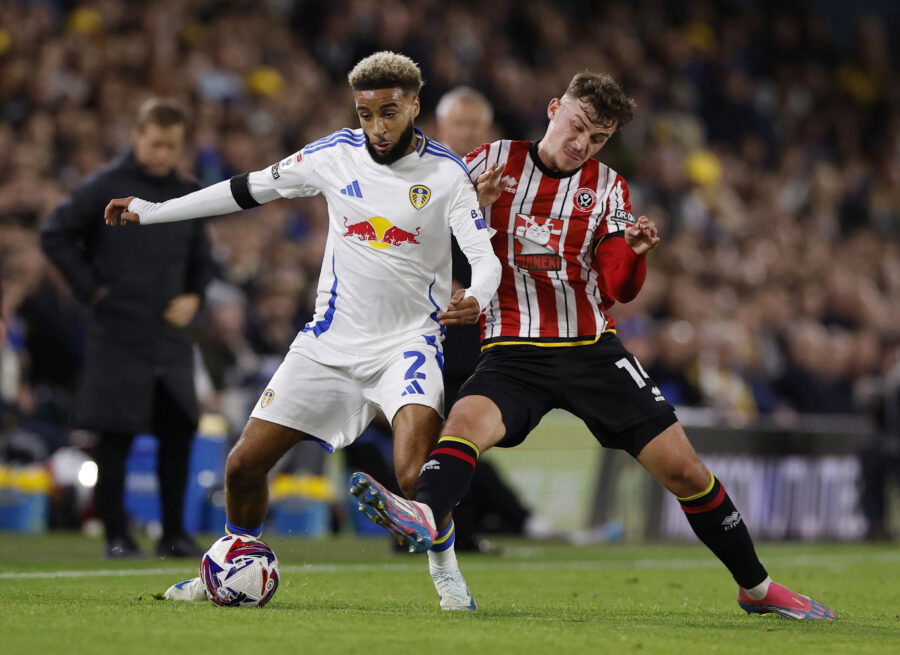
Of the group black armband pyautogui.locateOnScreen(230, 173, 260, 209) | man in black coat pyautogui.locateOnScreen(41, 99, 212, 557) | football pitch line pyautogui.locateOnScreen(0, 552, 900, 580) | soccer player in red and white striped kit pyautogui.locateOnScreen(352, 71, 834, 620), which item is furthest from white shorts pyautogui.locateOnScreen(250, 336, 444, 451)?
man in black coat pyautogui.locateOnScreen(41, 99, 212, 557)

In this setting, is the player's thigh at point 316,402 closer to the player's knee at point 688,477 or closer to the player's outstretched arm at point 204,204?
the player's outstretched arm at point 204,204

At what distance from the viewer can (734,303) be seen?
1727 cm

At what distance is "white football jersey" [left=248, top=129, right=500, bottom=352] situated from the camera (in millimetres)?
5598

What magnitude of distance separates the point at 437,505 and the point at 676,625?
1.05 metres

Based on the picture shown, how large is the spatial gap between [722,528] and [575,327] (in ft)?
3.20

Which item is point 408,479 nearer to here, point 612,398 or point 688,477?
point 612,398

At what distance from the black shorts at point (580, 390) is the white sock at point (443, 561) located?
0.47 m

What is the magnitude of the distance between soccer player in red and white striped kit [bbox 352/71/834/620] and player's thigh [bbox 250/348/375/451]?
1.40 feet

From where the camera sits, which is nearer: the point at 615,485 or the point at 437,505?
the point at 437,505

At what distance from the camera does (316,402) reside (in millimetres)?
5570


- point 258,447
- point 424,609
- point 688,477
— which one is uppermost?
point 258,447

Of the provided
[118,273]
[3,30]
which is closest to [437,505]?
[118,273]

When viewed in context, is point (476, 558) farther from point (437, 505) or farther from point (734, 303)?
point (734, 303)

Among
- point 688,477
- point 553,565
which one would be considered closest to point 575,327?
point 688,477
